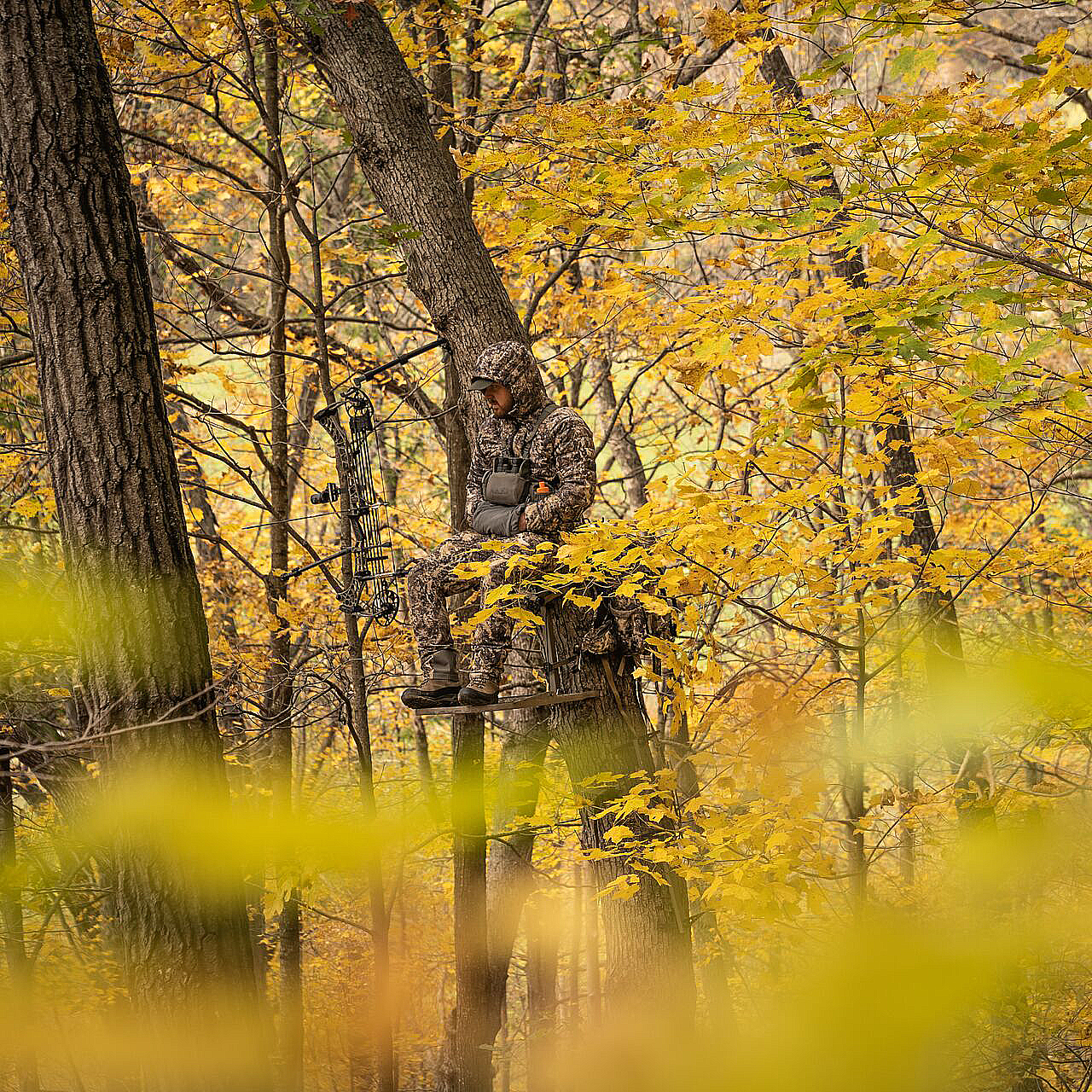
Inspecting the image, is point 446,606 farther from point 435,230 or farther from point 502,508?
point 435,230

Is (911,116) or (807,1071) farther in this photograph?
(911,116)

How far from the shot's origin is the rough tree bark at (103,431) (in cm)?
353

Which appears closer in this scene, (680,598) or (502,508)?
(680,598)

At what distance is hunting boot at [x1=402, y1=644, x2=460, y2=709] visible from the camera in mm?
4664

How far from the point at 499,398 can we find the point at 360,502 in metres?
0.90

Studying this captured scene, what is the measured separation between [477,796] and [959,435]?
3.10 meters

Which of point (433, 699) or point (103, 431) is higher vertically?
point (103, 431)

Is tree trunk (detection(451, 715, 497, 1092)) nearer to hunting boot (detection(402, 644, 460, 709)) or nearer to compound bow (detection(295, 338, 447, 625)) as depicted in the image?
compound bow (detection(295, 338, 447, 625))

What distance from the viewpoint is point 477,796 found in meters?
5.78

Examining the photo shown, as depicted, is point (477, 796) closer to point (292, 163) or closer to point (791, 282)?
point (791, 282)

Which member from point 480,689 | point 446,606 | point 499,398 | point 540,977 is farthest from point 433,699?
point 540,977

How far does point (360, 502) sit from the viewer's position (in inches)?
207

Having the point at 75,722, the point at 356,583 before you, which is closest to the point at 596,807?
the point at 356,583

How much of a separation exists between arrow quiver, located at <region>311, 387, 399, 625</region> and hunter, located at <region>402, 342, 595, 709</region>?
312 millimetres
